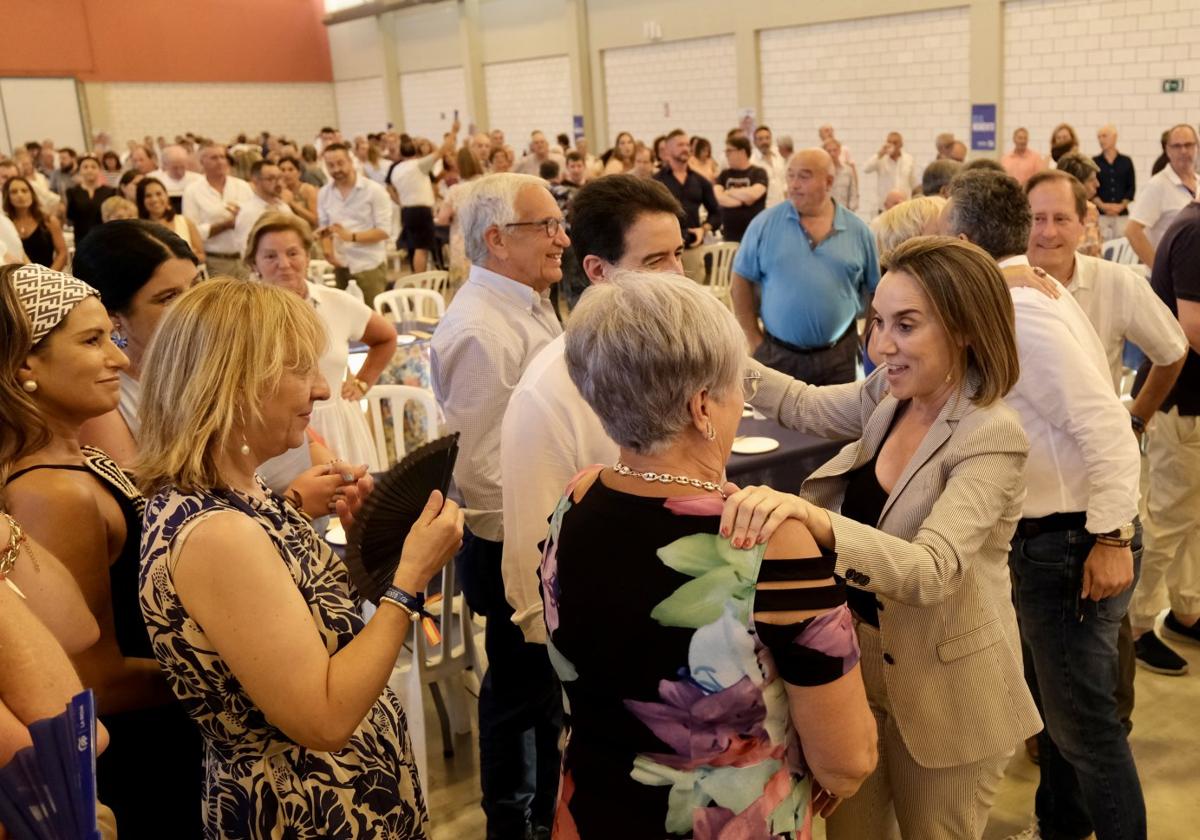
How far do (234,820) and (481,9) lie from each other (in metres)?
20.1

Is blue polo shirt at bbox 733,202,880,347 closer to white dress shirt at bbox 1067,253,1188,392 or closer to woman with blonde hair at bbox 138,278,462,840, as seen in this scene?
white dress shirt at bbox 1067,253,1188,392

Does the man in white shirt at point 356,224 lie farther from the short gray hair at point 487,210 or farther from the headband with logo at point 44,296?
the headband with logo at point 44,296

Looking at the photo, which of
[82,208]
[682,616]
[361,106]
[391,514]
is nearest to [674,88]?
[82,208]

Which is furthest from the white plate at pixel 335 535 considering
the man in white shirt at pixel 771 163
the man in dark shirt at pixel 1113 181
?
the man in white shirt at pixel 771 163

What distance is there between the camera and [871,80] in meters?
13.5

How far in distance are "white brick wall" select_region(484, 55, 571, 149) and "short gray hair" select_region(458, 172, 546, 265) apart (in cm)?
1630

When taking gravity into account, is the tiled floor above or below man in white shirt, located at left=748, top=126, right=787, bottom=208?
below

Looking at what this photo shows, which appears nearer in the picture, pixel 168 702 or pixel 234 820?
pixel 234 820

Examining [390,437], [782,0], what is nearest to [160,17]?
[782,0]

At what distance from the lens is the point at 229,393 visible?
1.54 meters

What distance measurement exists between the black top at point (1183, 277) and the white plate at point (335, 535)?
2526 millimetres

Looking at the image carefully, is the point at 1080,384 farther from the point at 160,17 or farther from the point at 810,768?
the point at 160,17

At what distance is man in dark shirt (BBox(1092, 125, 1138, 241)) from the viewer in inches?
391

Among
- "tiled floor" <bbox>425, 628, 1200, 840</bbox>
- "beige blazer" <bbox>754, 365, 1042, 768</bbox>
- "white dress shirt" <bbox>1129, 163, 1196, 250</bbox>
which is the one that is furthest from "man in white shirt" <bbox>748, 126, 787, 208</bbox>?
"beige blazer" <bbox>754, 365, 1042, 768</bbox>
